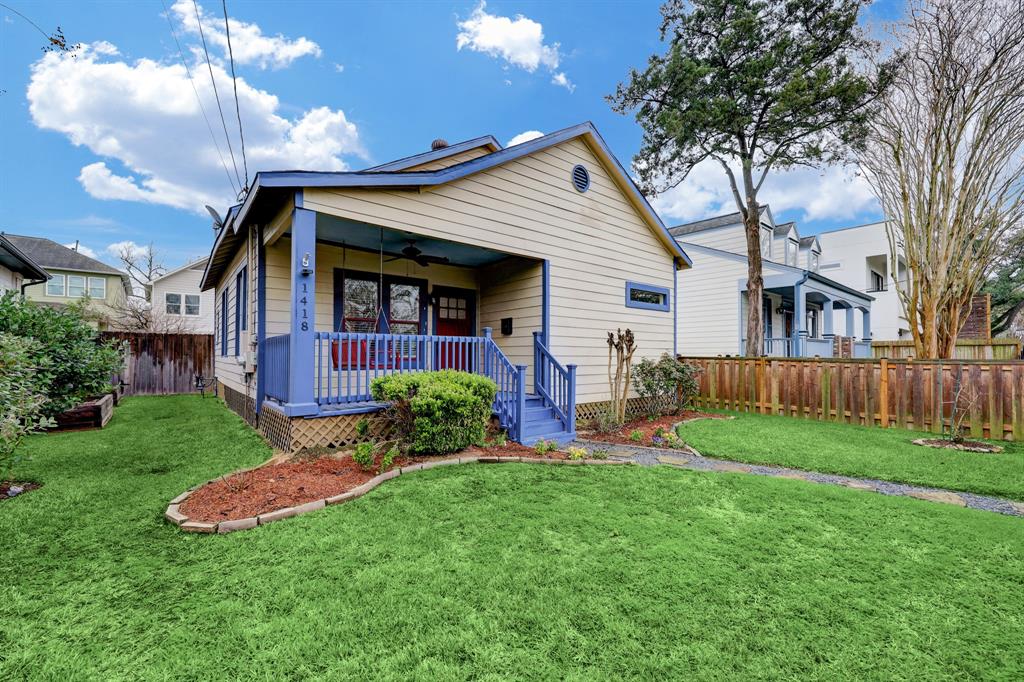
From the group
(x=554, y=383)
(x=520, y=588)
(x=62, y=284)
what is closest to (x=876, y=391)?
(x=554, y=383)

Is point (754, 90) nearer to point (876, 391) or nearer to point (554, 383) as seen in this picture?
point (876, 391)

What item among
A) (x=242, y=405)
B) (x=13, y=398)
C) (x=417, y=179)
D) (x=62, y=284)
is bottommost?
(x=242, y=405)

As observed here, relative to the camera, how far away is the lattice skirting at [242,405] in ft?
24.5

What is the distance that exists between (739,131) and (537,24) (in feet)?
21.5

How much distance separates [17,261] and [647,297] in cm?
1568

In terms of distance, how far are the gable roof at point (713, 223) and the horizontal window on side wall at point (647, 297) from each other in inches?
381

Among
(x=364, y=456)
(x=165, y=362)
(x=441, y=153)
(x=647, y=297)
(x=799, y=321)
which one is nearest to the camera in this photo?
(x=364, y=456)

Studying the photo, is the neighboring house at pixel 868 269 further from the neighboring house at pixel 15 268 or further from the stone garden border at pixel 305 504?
the neighboring house at pixel 15 268

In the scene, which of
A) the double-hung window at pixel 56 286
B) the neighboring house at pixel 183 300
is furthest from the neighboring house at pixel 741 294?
the double-hung window at pixel 56 286

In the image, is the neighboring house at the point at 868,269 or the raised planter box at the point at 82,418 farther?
the neighboring house at the point at 868,269

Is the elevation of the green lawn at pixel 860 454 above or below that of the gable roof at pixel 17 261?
below

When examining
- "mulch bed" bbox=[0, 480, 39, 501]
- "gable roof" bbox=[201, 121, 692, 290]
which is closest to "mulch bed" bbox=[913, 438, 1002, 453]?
"gable roof" bbox=[201, 121, 692, 290]

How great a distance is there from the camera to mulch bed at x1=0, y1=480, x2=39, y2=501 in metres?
4.03

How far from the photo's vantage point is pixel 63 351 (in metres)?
6.35
